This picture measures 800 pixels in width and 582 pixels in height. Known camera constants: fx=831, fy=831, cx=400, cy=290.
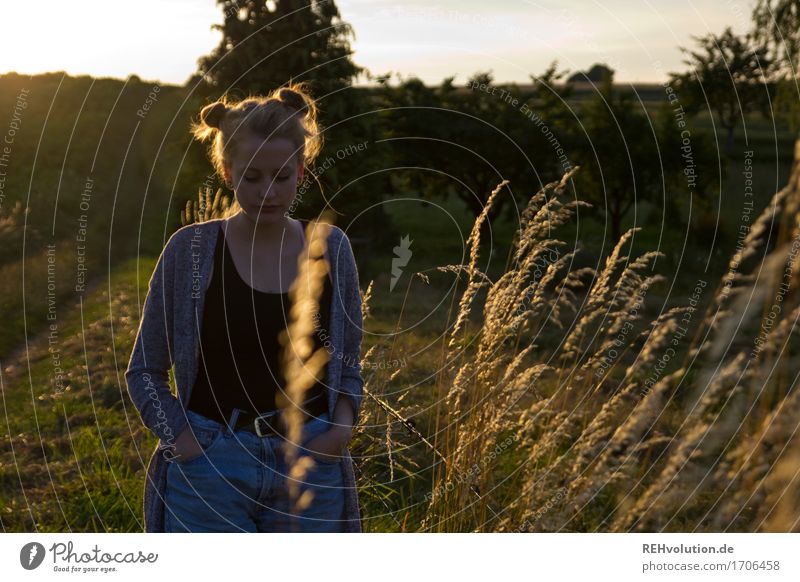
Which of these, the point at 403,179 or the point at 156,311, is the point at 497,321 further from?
the point at 403,179

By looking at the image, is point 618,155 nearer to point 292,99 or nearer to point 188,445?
point 292,99

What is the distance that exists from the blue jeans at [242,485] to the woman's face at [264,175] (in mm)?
639

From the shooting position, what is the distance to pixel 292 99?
2441 mm

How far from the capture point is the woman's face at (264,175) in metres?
2.30

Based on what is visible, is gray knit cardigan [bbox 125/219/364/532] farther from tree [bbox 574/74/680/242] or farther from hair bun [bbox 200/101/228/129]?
tree [bbox 574/74/680/242]

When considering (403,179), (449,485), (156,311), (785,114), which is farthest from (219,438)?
(403,179)

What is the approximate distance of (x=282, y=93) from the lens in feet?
8.02

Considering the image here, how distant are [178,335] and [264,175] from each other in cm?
53

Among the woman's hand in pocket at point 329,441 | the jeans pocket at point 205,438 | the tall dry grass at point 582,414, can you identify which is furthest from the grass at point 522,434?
the jeans pocket at point 205,438

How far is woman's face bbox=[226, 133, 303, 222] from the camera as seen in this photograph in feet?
7.55

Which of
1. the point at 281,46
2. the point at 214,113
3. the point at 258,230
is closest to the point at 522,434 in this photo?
the point at 258,230

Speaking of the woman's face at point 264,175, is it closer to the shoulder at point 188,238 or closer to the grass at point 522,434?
the shoulder at point 188,238

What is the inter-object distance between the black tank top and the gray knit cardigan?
3 centimetres

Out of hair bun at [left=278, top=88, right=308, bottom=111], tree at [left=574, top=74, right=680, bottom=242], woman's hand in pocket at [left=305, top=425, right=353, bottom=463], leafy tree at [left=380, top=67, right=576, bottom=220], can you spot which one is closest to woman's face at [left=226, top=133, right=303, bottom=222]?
hair bun at [left=278, top=88, right=308, bottom=111]
